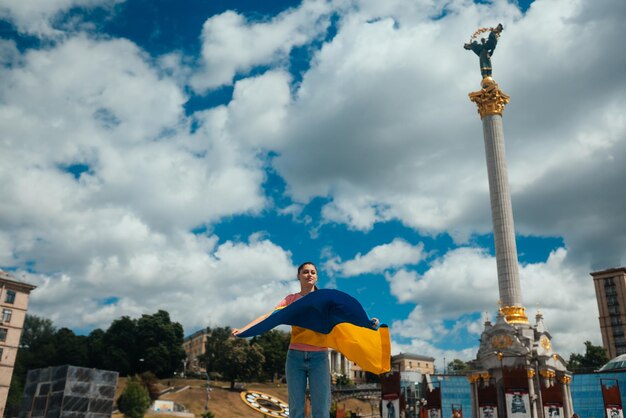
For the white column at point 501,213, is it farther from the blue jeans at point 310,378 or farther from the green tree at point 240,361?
the green tree at point 240,361

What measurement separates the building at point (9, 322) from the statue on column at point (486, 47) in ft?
234

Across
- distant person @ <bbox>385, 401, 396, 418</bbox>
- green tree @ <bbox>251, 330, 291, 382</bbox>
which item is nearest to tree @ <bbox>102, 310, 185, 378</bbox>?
green tree @ <bbox>251, 330, 291, 382</bbox>

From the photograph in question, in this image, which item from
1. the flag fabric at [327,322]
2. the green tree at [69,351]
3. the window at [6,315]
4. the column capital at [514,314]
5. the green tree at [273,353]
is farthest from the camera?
the green tree at [273,353]

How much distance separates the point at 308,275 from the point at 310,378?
5.46 feet

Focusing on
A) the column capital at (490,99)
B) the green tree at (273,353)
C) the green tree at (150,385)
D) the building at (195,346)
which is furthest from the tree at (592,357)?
the building at (195,346)

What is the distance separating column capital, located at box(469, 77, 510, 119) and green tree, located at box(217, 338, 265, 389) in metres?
61.2

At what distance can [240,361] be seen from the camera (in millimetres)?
95062

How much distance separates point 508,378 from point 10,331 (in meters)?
71.5

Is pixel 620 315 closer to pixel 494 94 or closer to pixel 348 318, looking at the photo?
pixel 494 94

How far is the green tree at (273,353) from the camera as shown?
11212 cm

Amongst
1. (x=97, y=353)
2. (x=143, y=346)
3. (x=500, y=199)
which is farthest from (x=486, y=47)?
(x=97, y=353)

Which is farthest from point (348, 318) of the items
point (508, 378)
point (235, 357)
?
point (235, 357)

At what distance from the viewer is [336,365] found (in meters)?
138

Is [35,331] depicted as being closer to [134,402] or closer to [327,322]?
[134,402]
